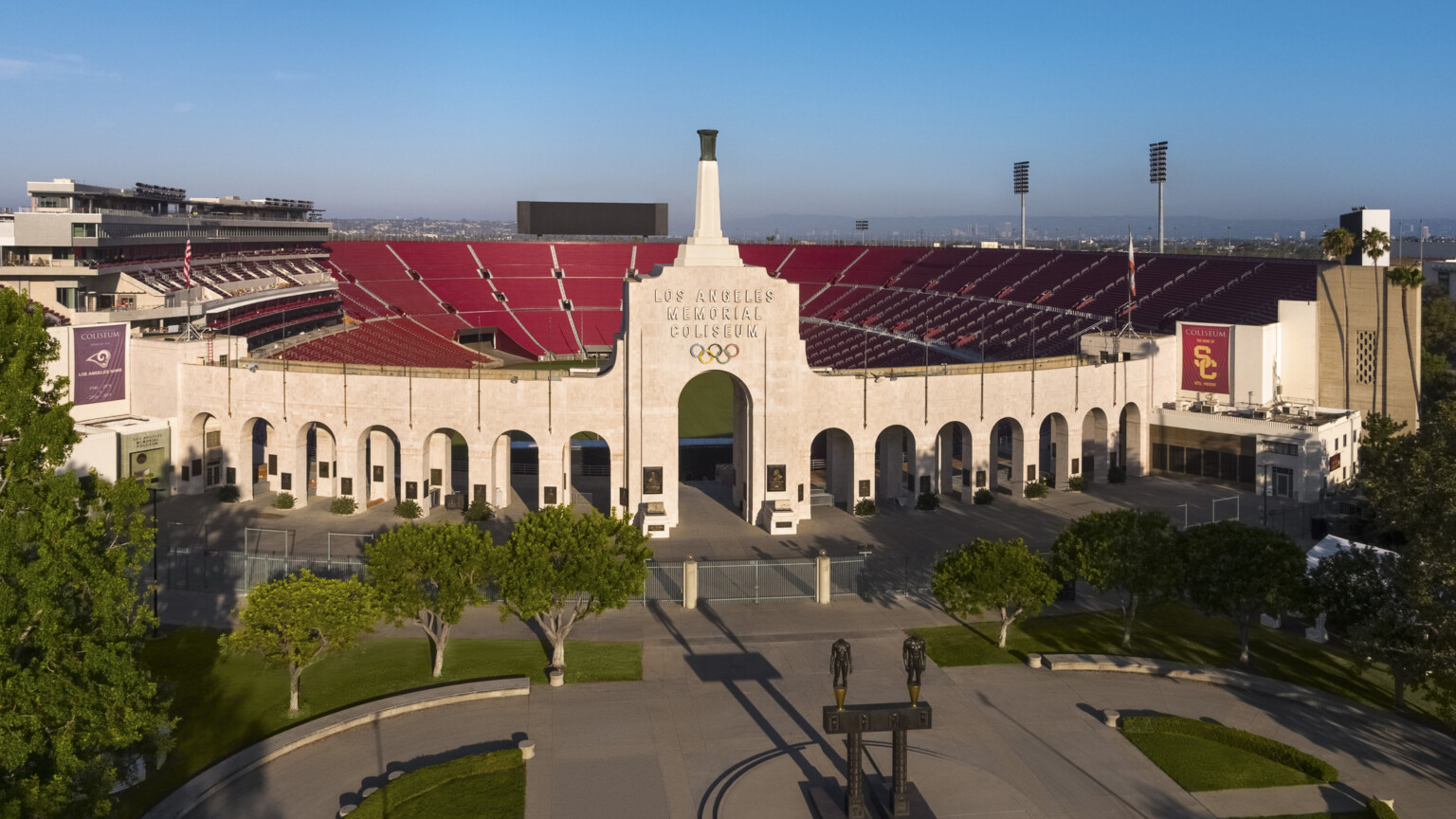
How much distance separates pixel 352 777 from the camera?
35750mm

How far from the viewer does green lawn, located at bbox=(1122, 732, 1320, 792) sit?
35.7m

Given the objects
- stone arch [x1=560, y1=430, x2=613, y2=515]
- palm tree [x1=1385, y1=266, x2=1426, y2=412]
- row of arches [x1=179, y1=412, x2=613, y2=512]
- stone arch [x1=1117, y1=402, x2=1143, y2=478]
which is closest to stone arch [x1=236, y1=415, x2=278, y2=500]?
row of arches [x1=179, y1=412, x2=613, y2=512]

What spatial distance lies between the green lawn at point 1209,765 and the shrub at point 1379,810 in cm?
210

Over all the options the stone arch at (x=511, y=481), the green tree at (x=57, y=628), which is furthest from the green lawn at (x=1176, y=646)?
the green tree at (x=57, y=628)

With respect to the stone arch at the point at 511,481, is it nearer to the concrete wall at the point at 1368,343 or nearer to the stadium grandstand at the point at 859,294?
the stadium grandstand at the point at 859,294

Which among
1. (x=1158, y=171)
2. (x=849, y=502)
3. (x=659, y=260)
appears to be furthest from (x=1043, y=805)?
(x=659, y=260)

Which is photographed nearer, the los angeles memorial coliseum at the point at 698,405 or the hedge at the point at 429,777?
the hedge at the point at 429,777

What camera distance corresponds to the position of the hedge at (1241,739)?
36.1 meters

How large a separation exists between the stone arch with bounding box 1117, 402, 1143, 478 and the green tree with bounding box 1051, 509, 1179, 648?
3038cm

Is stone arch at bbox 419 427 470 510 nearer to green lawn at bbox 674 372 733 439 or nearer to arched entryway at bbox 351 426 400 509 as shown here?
arched entryway at bbox 351 426 400 509

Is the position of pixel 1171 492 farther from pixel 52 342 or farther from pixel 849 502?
pixel 52 342

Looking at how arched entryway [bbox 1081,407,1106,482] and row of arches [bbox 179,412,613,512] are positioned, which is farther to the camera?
arched entryway [bbox 1081,407,1106,482]

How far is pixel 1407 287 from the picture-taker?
257 feet

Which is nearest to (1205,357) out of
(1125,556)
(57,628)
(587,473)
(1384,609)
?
(1125,556)
